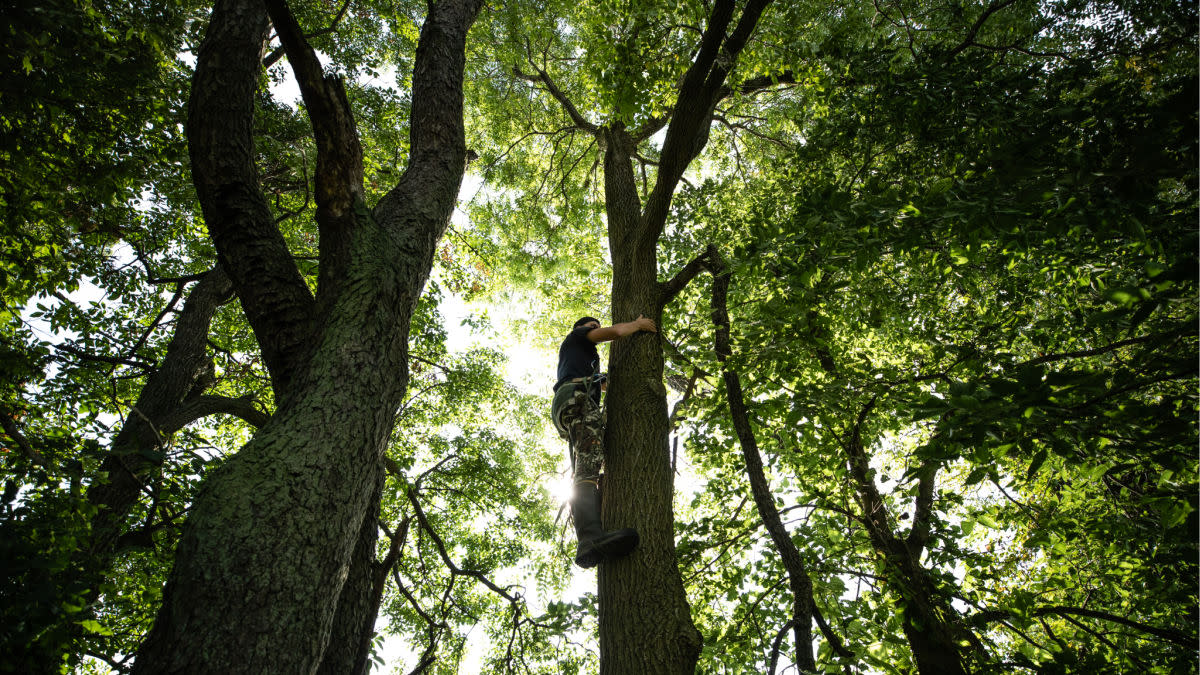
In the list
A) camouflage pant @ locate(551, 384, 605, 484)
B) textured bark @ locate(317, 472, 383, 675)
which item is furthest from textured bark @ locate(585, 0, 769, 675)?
textured bark @ locate(317, 472, 383, 675)

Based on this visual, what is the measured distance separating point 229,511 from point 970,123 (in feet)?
14.6

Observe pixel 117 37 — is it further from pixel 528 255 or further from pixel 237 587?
pixel 528 255

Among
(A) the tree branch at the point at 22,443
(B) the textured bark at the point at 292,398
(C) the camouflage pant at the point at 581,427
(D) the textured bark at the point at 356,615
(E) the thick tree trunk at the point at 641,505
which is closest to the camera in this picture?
(B) the textured bark at the point at 292,398

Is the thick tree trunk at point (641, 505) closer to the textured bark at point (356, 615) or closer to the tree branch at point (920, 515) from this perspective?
the textured bark at point (356, 615)

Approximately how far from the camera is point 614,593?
2.62m

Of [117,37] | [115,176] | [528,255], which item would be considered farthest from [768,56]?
[115,176]

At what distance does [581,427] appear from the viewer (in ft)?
11.7

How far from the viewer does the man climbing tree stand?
2.74 m

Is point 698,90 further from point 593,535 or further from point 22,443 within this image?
point 22,443

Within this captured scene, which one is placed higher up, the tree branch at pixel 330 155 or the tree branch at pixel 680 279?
the tree branch at pixel 680 279

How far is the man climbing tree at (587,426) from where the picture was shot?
2.74 meters

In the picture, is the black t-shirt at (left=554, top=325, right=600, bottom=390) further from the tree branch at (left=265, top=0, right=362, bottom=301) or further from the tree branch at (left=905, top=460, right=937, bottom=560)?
the tree branch at (left=905, top=460, right=937, bottom=560)

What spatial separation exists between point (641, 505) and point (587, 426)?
2.66ft

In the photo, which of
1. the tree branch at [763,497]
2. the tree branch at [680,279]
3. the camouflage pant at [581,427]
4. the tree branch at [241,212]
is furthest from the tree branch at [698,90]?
the tree branch at [241,212]
